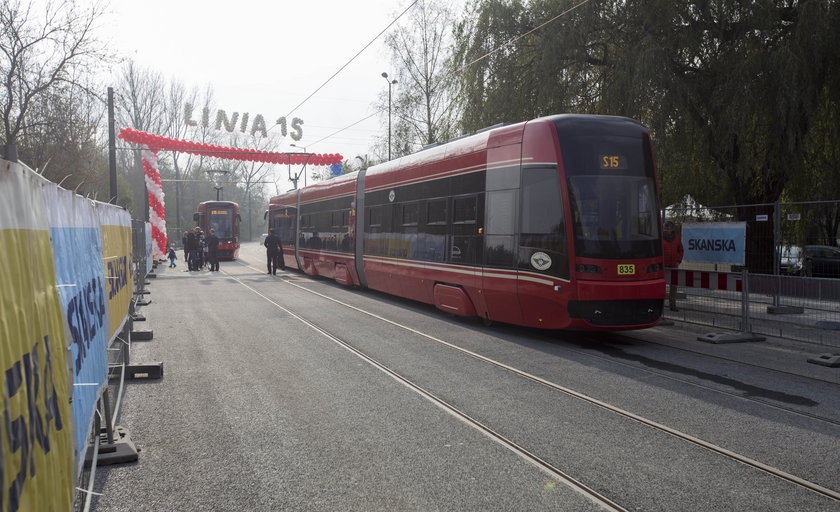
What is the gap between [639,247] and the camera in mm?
9531

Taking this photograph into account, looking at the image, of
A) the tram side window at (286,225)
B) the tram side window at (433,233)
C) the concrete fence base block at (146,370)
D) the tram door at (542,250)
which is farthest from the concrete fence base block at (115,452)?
the tram side window at (286,225)

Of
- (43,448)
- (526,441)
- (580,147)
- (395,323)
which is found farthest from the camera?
(395,323)

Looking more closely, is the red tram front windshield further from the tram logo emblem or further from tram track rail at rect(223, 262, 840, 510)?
the tram logo emblem

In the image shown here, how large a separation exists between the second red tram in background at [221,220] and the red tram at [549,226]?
25278mm

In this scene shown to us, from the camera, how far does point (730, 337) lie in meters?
10.3

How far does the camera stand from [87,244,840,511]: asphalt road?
13.6ft

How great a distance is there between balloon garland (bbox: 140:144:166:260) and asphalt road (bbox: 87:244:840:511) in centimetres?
2207

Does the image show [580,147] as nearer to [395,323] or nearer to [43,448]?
[395,323]

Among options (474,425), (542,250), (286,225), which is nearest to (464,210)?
(542,250)

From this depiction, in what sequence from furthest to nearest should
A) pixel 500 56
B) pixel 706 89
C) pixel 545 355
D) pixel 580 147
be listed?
pixel 500 56, pixel 706 89, pixel 580 147, pixel 545 355

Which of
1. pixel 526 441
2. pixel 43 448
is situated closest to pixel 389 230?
pixel 526 441

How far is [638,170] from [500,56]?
32.7 feet

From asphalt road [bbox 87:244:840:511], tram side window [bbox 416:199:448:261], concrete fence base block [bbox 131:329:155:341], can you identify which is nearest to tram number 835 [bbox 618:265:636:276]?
asphalt road [bbox 87:244:840:511]

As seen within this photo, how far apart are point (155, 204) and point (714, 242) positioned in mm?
25388
